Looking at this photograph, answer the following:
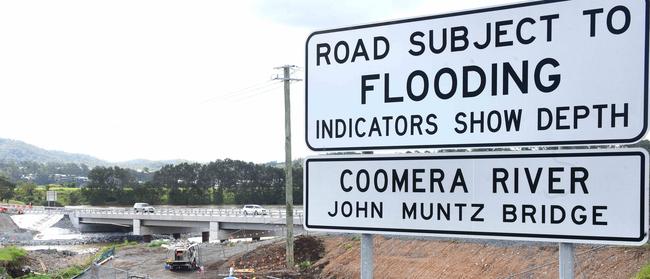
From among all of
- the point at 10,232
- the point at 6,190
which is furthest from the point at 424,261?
the point at 6,190

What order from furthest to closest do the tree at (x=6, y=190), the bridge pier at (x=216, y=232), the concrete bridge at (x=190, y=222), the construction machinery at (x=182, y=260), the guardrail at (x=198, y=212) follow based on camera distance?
the tree at (x=6, y=190)
the bridge pier at (x=216, y=232)
the guardrail at (x=198, y=212)
the concrete bridge at (x=190, y=222)
the construction machinery at (x=182, y=260)

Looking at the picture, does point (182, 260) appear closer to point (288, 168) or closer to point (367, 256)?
point (288, 168)

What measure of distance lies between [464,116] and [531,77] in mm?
412

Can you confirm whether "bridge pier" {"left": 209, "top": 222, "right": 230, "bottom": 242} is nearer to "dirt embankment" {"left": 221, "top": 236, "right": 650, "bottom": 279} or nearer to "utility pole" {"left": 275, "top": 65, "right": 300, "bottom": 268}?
"dirt embankment" {"left": 221, "top": 236, "right": 650, "bottom": 279}

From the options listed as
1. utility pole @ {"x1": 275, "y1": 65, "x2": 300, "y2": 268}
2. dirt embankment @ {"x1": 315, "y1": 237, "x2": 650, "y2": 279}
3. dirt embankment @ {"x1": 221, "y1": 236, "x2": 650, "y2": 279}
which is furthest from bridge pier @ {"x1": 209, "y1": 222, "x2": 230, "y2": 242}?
dirt embankment @ {"x1": 315, "y1": 237, "x2": 650, "y2": 279}

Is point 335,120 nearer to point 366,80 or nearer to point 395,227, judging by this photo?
point 366,80

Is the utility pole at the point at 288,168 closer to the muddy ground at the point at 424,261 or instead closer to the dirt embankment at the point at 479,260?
the muddy ground at the point at 424,261

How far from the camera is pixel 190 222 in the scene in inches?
2532

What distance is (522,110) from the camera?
127 inches

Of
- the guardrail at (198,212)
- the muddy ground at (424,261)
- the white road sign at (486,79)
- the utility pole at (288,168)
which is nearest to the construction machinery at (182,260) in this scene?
the muddy ground at (424,261)

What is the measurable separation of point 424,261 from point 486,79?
24.2 meters

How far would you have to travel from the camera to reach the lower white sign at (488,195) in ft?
9.95

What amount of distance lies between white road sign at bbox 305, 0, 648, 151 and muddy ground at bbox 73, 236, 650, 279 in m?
18.7

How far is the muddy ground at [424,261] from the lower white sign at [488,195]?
18498 mm
